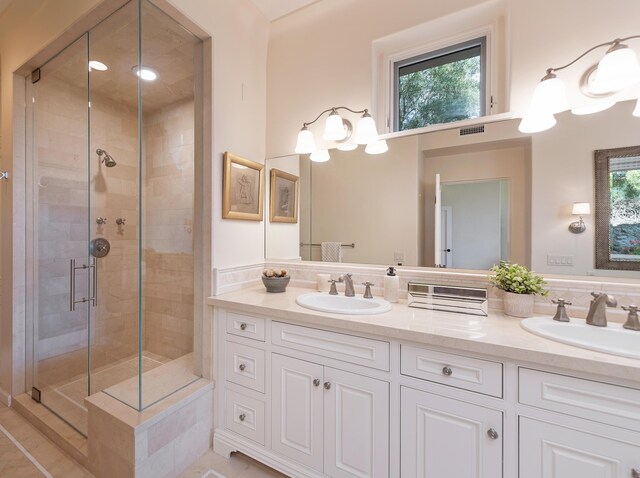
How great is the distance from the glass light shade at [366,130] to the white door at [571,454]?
1.51 m

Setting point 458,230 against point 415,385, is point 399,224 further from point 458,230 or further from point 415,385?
point 415,385

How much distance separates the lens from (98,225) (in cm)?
222

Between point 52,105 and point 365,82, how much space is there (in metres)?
2.34

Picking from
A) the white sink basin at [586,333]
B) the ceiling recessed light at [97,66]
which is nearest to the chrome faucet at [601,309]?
the white sink basin at [586,333]

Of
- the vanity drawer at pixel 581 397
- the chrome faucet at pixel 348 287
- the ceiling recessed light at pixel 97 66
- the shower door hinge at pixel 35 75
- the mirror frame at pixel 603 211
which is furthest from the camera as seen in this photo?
the shower door hinge at pixel 35 75

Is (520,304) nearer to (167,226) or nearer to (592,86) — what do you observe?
(592,86)

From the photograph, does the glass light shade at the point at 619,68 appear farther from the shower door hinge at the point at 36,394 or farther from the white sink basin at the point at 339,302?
the shower door hinge at the point at 36,394

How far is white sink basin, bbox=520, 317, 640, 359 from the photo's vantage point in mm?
1056

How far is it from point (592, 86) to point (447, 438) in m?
1.64

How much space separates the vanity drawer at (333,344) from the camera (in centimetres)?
119

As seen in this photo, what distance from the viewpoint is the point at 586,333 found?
3.70 feet

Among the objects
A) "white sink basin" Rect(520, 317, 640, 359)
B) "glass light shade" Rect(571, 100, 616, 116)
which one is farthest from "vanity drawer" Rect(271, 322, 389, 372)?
"glass light shade" Rect(571, 100, 616, 116)

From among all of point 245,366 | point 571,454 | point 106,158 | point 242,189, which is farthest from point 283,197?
point 571,454

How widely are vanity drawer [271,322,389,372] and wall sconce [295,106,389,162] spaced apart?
1.17 meters
